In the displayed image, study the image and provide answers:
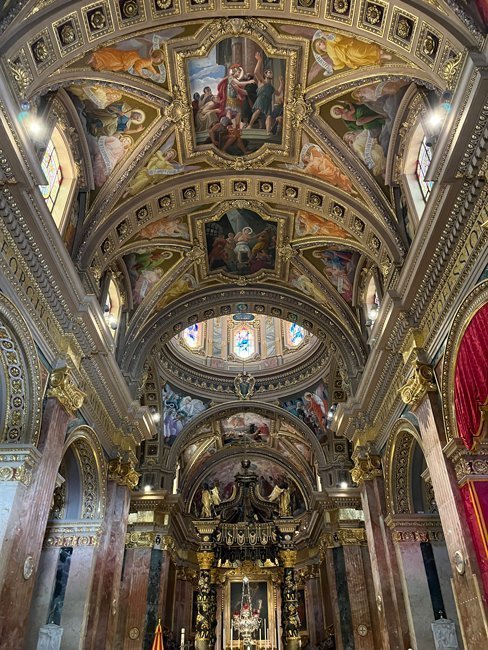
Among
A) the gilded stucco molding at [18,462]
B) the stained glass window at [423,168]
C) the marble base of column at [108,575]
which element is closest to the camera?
the gilded stucco molding at [18,462]

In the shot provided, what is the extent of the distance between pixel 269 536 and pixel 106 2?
79.9 ft

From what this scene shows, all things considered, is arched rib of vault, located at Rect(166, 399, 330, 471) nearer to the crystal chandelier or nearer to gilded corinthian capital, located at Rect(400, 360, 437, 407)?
the crystal chandelier

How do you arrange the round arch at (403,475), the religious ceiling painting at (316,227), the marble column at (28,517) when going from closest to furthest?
the marble column at (28,517) < the round arch at (403,475) < the religious ceiling painting at (316,227)

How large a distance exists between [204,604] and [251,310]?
49.4 feet

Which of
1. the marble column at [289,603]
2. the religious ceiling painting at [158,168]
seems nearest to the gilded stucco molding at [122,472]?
the religious ceiling painting at [158,168]

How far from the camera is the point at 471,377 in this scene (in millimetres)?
8977

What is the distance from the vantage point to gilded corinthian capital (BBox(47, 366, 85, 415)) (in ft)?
33.2

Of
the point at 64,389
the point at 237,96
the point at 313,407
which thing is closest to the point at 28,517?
the point at 64,389

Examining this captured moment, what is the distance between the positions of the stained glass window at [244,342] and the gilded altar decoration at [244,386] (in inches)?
103

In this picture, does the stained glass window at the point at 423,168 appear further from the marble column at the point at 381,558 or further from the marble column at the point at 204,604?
the marble column at the point at 204,604

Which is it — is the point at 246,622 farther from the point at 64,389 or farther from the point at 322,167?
the point at 322,167

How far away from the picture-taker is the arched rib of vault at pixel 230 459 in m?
29.0

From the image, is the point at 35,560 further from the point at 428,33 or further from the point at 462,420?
the point at 428,33

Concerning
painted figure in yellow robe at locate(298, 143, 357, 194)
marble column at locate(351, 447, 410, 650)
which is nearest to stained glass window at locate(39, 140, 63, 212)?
painted figure in yellow robe at locate(298, 143, 357, 194)
